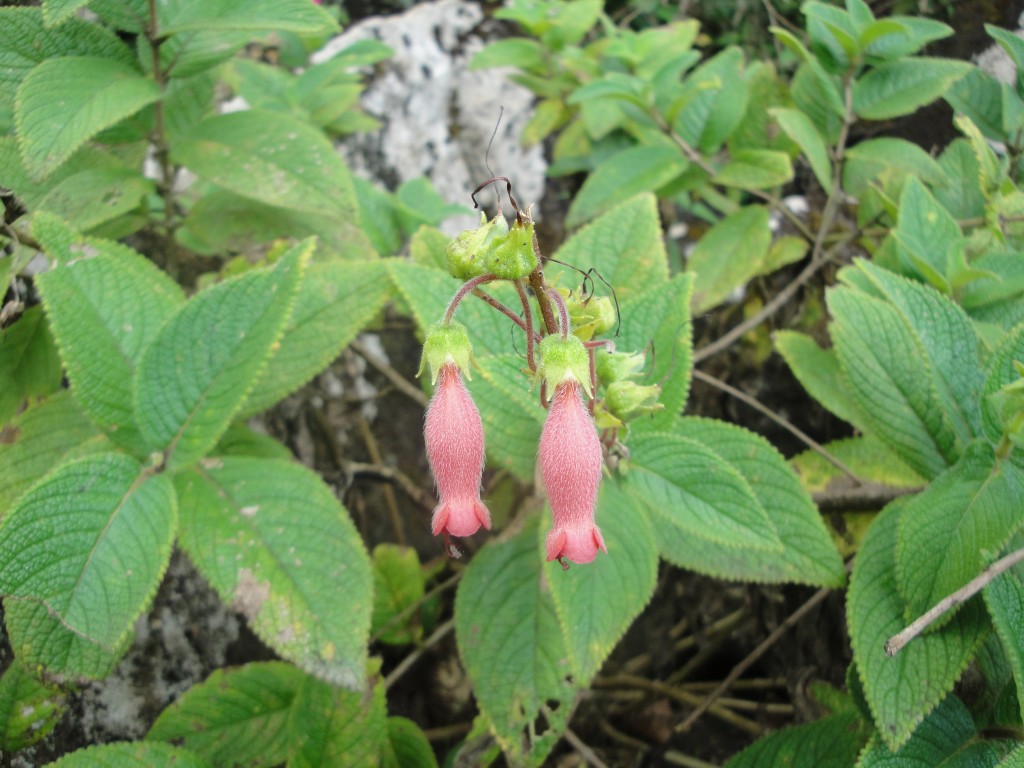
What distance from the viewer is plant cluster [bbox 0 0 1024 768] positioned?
125 centimetres

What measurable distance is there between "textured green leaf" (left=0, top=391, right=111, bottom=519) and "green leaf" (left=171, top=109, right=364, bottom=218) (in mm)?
635

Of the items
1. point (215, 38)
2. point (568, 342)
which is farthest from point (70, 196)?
point (568, 342)

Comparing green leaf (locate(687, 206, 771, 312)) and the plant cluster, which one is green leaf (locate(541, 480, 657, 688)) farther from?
green leaf (locate(687, 206, 771, 312))

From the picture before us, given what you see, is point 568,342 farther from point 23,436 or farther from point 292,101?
point 292,101

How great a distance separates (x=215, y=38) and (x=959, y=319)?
1805mm

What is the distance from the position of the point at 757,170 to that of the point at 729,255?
0.26 metres

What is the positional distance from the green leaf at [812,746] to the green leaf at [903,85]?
1.66 m

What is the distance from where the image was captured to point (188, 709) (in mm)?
1654

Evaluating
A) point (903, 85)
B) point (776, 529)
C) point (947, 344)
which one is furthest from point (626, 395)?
point (903, 85)

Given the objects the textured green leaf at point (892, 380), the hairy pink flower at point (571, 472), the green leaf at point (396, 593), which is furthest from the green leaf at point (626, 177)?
the hairy pink flower at point (571, 472)

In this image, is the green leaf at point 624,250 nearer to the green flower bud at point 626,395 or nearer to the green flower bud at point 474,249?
the green flower bud at point 626,395

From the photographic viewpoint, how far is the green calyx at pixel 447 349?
1.05 meters

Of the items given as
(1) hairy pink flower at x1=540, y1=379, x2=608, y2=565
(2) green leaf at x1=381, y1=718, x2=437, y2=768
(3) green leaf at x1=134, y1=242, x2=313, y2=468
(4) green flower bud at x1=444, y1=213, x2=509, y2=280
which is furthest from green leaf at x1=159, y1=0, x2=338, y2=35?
(2) green leaf at x1=381, y1=718, x2=437, y2=768

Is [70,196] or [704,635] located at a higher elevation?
[70,196]
